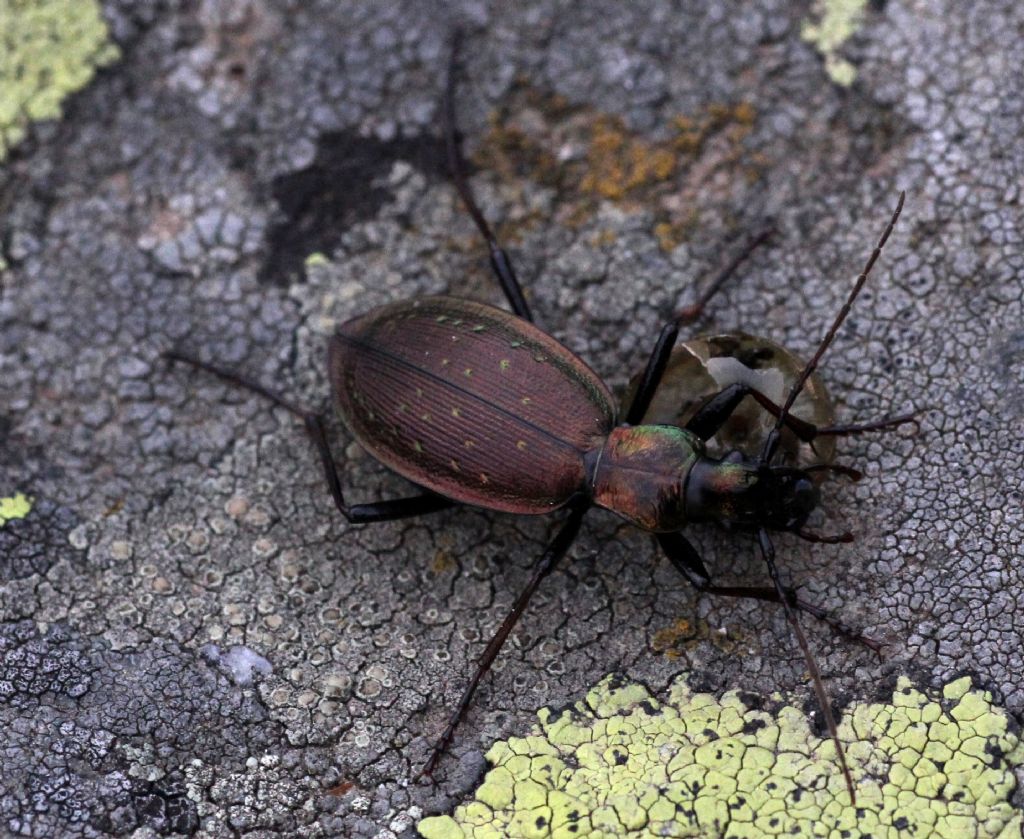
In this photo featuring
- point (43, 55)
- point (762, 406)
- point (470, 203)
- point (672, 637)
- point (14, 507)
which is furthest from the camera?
point (43, 55)

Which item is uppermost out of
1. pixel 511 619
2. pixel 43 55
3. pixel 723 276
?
pixel 43 55

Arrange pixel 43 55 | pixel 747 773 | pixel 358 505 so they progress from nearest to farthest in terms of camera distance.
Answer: pixel 747 773 < pixel 358 505 < pixel 43 55

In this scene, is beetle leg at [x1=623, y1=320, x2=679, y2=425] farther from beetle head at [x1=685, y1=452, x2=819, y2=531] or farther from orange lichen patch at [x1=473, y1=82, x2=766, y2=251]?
orange lichen patch at [x1=473, y1=82, x2=766, y2=251]

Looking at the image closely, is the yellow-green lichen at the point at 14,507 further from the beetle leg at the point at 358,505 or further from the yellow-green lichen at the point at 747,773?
the yellow-green lichen at the point at 747,773

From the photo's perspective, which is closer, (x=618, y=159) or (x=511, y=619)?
(x=511, y=619)

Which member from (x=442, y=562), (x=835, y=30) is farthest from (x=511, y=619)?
(x=835, y=30)

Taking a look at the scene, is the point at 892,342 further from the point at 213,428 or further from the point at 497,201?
the point at 213,428

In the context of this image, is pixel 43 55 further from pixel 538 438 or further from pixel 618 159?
pixel 538 438

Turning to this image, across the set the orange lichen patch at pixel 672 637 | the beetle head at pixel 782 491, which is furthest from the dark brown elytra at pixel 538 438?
the orange lichen patch at pixel 672 637
